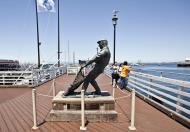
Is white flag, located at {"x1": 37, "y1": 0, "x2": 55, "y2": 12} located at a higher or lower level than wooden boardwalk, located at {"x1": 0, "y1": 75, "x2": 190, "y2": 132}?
higher

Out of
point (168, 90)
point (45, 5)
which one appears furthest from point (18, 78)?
point (168, 90)

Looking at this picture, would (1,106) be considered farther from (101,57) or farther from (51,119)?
(101,57)

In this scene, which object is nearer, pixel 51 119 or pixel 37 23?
pixel 51 119

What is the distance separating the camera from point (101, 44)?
18.5 feet

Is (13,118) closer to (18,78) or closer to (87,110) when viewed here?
(87,110)

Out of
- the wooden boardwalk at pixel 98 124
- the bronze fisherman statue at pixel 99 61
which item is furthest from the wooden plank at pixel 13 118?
the bronze fisherman statue at pixel 99 61

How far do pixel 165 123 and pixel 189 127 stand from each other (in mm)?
604

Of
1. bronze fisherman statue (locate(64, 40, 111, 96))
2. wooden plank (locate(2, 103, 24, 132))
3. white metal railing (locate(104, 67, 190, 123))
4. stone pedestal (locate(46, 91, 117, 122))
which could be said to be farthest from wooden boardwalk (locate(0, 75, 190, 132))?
bronze fisherman statue (locate(64, 40, 111, 96))

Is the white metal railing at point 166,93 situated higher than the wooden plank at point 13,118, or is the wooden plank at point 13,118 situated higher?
the white metal railing at point 166,93

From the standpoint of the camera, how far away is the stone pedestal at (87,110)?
5367 millimetres

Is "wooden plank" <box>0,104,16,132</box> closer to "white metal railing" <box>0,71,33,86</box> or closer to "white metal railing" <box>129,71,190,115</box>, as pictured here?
"white metal railing" <box>129,71,190,115</box>

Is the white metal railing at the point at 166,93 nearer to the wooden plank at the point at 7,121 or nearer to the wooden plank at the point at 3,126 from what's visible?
the wooden plank at the point at 7,121

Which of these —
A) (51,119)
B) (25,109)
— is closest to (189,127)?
(51,119)

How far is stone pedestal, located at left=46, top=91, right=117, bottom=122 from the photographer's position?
17.6 feet
